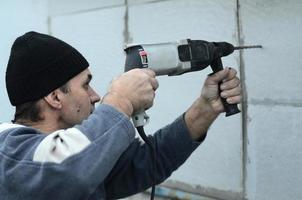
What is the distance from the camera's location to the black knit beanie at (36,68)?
160 centimetres

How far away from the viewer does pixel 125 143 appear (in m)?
1.37

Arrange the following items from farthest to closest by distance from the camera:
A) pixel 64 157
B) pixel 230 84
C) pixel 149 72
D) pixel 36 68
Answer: pixel 230 84 → pixel 36 68 → pixel 149 72 → pixel 64 157

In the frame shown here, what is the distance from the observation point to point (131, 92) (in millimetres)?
1413

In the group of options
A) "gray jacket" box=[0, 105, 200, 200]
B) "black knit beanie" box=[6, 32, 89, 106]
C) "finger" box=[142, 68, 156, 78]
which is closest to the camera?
"gray jacket" box=[0, 105, 200, 200]

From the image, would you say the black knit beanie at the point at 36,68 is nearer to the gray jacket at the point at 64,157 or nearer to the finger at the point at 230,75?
the gray jacket at the point at 64,157

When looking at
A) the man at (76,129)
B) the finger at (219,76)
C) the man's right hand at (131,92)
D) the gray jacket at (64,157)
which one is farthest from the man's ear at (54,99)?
the finger at (219,76)

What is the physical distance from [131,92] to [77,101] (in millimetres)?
340

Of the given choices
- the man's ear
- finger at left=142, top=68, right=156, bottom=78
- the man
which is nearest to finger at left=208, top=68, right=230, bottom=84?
Result: the man

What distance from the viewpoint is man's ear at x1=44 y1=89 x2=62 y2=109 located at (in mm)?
1635

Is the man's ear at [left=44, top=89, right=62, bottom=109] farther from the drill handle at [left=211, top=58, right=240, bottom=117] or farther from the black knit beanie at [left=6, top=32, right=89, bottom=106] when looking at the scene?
the drill handle at [left=211, top=58, right=240, bottom=117]

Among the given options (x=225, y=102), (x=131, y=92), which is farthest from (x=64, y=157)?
(x=225, y=102)

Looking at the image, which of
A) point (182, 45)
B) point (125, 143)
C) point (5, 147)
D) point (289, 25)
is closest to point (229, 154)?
point (289, 25)

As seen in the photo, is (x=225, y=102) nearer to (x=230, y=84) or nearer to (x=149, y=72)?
(x=230, y=84)

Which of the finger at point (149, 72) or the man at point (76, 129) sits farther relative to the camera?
the finger at point (149, 72)
